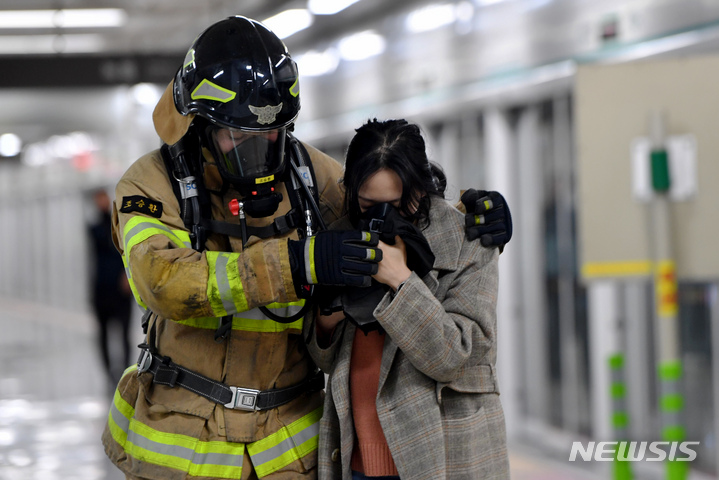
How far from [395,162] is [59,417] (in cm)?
563

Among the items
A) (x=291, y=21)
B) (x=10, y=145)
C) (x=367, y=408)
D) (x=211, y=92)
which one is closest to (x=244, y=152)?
(x=211, y=92)

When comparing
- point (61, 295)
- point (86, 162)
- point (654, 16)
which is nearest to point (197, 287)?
point (654, 16)

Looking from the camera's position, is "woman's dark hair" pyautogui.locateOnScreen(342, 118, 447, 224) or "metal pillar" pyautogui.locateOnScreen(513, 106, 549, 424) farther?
"metal pillar" pyautogui.locateOnScreen(513, 106, 549, 424)

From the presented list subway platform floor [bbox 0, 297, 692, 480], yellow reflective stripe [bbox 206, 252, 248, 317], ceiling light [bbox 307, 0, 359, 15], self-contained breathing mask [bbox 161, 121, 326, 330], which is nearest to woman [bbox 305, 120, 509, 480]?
self-contained breathing mask [bbox 161, 121, 326, 330]

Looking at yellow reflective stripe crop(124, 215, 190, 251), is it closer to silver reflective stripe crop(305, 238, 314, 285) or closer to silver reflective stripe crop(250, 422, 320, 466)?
silver reflective stripe crop(305, 238, 314, 285)

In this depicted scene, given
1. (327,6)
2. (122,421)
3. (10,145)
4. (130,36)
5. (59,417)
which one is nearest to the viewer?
(122,421)

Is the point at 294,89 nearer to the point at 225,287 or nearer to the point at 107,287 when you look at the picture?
the point at 225,287

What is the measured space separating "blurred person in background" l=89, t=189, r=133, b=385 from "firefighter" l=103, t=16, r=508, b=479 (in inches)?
209

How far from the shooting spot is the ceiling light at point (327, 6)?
20.5 feet

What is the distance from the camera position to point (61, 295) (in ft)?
59.8

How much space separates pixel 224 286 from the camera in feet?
5.32

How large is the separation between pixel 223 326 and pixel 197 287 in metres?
0.21

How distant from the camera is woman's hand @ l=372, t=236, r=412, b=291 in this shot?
165 centimetres

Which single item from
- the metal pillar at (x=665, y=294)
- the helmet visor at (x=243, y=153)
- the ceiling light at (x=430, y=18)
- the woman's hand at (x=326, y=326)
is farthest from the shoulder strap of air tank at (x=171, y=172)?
the ceiling light at (x=430, y=18)
